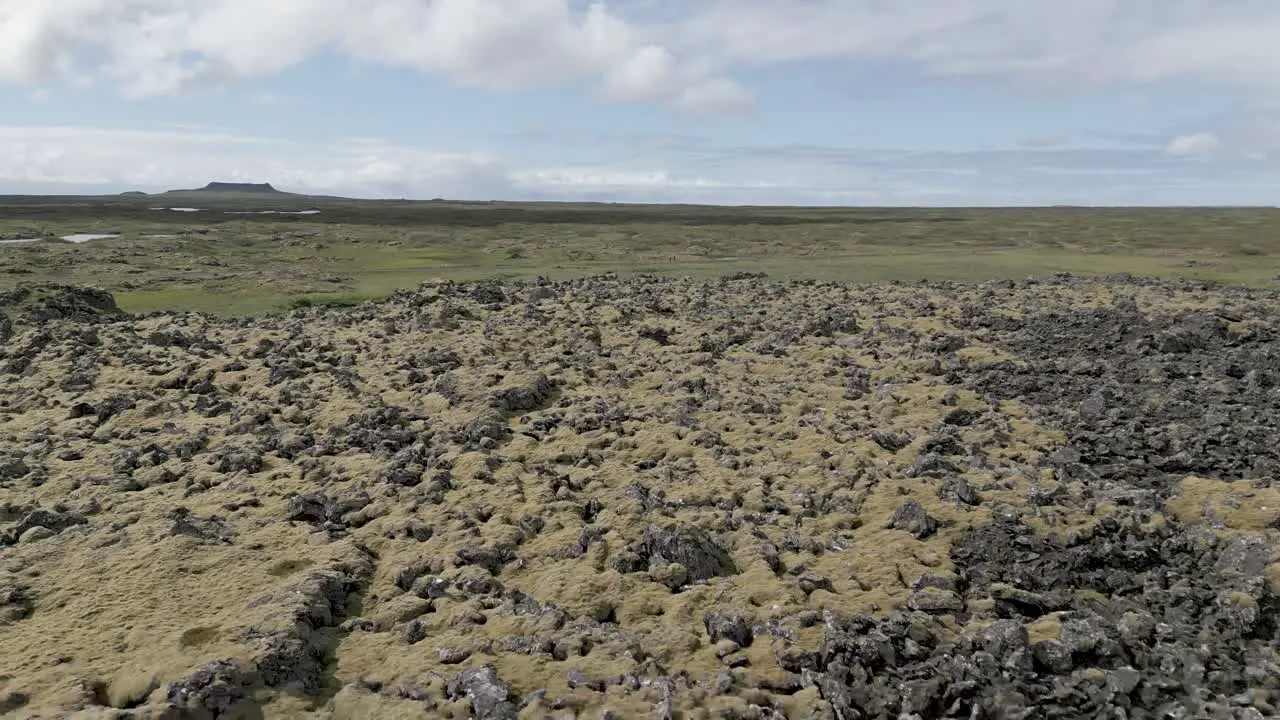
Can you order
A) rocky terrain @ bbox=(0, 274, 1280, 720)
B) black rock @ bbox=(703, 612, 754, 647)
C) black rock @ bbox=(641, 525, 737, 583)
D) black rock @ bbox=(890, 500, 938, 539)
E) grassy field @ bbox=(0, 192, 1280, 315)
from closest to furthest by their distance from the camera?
1. rocky terrain @ bbox=(0, 274, 1280, 720)
2. black rock @ bbox=(703, 612, 754, 647)
3. black rock @ bbox=(641, 525, 737, 583)
4. black rock @ bbox=(890, 500, 938, 539)
5. grassy field @ bbox=(0, 192, 1280, 315)

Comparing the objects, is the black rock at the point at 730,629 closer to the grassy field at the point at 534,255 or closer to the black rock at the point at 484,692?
the black rock at the point at 484,692

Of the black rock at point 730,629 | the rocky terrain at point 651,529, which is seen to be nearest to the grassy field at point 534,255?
the rocky terrain at point 651,529

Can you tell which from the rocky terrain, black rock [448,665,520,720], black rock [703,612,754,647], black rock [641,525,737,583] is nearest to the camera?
black rock [448,665,520,720]

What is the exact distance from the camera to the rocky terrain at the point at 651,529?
8156mm

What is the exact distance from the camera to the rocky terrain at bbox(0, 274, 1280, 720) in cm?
816

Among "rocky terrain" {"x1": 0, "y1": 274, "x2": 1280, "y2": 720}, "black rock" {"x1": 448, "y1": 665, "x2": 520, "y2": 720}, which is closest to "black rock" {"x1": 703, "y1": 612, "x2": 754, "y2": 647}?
"rocky terrain" {"x1": 0, "y1": 274, "x2": 1280, "y2": 720}

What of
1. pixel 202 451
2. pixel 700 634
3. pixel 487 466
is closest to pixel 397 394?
pixel 202 451

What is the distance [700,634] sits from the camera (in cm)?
912

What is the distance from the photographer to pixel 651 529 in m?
11.1

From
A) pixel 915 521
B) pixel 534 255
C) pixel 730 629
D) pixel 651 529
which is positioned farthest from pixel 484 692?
pixel 534 255

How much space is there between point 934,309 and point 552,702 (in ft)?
76.4

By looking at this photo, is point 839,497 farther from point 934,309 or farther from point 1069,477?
point 934,309

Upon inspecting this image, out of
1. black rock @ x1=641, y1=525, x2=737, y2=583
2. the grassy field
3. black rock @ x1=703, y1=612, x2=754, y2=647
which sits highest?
the grassy field

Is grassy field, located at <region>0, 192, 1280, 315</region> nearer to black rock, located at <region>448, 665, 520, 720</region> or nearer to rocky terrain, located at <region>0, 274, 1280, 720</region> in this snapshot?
rocky terrain, located at <region>0, 274, 1280, 720</region>
